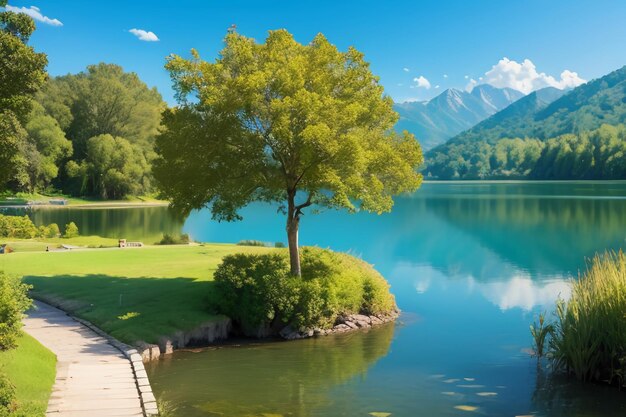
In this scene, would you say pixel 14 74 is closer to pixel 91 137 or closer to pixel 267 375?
pixel 267 375

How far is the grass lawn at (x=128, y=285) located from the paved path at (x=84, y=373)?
116 cm

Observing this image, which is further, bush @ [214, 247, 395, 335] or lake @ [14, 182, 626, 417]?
bush @ [214, 247, 395, 335]

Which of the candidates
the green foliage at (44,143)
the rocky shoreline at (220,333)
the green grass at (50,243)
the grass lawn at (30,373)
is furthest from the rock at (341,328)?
the green foliage at (44,143)

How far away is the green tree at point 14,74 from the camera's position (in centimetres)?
1484

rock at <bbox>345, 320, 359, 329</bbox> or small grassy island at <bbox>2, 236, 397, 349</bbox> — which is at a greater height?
small grassy island at <bbox>2, 236, 397, 349</bbox>

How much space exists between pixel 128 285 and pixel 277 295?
25.1 feet

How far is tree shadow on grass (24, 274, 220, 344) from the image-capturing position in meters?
19.6

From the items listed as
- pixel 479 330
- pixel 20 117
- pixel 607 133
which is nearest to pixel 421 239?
pixel 479 330

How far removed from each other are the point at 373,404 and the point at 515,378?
4.91 metres

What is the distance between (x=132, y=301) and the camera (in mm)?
22281

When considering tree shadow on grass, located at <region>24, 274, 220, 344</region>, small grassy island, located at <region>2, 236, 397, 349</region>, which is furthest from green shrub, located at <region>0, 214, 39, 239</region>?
tree shadow on grass, located at <region>24, 274, 220, 344</region>

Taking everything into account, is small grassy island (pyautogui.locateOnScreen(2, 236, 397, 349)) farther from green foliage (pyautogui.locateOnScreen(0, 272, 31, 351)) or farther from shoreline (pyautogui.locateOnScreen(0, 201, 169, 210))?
shoreline (pyautogui.locateOnScreen(0, 201, 169, 210))

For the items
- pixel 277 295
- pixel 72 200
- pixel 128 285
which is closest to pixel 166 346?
pixel 277 295

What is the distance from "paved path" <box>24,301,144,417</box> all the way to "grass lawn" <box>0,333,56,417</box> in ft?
0.77
